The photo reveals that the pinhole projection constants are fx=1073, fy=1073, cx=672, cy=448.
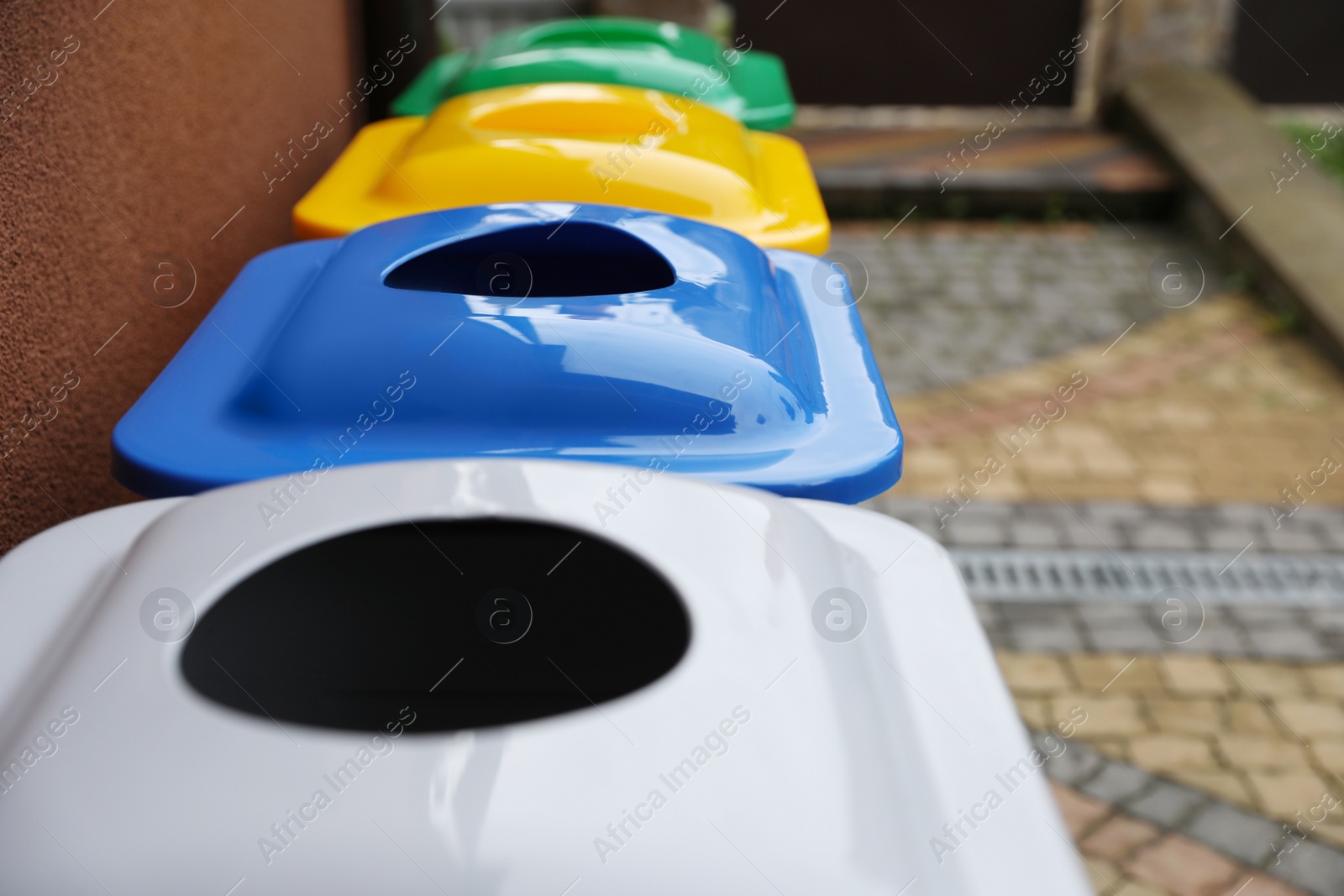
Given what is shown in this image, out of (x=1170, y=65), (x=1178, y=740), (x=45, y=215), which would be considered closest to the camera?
(x=45, y=215)

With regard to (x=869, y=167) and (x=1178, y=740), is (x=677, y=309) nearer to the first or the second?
(x=1178, y=740)

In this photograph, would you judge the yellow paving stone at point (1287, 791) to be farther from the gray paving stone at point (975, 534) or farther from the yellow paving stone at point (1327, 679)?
the gray paving stone at point (975, 534)

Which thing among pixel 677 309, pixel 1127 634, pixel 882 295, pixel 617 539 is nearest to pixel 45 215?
pixel 677 309

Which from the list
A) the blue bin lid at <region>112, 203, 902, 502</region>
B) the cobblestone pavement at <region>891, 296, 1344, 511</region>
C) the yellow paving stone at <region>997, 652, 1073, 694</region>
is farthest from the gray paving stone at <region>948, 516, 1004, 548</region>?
the blue bin lid at <region>112, 203, 902, 502</region>

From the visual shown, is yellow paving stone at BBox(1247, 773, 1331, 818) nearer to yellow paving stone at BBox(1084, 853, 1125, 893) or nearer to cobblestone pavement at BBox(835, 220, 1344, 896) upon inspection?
cobblestone pavement at BBox(835, 220, 1344, 896)

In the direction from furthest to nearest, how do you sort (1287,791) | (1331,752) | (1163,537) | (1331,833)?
(1163,537) < (1331,752) < (1287,791) < (1331,833)

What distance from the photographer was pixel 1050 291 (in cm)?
625

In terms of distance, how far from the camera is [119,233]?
2.14 metres

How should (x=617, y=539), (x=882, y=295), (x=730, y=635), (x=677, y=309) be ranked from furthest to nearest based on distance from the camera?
Answer: (x=882, y=295)
(x=677, y=309)
(x=617, y=539)
(x=730, y=635)

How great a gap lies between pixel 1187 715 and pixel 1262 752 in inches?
8.3

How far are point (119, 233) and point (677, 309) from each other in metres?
1.21

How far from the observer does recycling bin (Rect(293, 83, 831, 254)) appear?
2.33 meters

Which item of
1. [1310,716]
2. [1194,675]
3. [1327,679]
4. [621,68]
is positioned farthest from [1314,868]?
[621,68]

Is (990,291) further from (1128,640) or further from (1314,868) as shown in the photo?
(1314,868)
